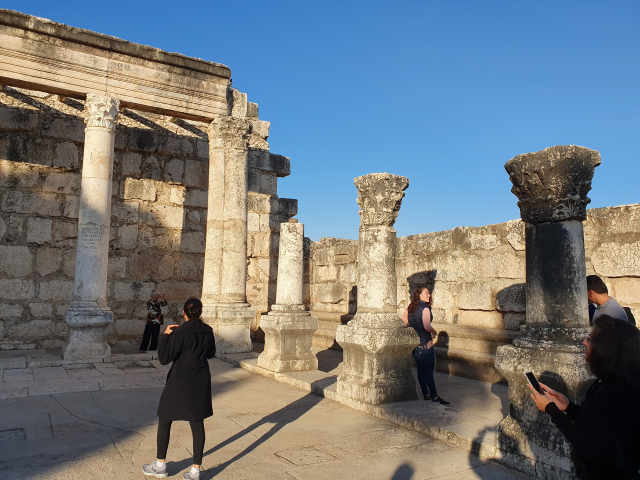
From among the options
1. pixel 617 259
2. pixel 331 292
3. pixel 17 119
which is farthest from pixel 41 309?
pixel 617 259

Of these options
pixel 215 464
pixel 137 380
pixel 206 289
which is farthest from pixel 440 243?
pixel 215 464

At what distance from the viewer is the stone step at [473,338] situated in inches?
287

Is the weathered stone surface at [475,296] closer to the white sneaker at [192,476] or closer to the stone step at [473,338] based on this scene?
the stone step at [473,338]

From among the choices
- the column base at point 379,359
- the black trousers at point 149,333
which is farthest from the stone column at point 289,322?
the black trousers at point 149,333

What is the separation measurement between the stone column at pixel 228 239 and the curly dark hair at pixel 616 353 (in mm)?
8070

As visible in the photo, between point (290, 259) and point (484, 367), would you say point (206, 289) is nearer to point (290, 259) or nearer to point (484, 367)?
point (290, 259)

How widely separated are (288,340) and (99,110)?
5.56 meters

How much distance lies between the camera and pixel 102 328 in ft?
29.0

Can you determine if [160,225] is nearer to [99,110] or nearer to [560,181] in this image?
[99,110]

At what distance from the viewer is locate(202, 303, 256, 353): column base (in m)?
9.62

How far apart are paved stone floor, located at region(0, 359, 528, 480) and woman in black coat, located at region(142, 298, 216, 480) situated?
0.24m

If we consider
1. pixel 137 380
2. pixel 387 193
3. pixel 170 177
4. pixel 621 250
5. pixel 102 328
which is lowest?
pixel 137 380

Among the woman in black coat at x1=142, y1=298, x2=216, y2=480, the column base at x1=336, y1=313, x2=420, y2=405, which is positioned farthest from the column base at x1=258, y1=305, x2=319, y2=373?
the woman in black coat at x1=142, y1=298, x2=216, y2=480

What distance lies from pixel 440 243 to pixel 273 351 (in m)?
3.61
